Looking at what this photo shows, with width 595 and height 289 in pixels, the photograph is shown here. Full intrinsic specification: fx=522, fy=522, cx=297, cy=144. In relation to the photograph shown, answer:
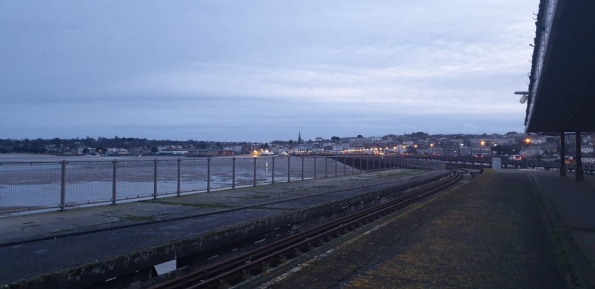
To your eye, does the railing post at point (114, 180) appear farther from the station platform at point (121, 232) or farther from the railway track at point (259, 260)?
the railway track at point (259, 260)

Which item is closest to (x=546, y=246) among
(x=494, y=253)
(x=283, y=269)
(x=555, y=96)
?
(x=494, y=253)

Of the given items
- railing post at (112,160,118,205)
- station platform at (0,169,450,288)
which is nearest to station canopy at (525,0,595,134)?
station platform at (0,169,450,288)

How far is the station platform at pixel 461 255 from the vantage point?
937 centimetres

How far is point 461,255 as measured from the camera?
1159 cm

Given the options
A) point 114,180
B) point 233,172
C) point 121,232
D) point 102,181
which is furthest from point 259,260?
point 233,172

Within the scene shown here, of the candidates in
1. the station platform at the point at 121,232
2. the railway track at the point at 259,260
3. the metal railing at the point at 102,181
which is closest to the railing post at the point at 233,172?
the metal railing at the point at 102,181

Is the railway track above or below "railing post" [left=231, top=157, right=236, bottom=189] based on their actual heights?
below

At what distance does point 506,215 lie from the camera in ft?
63.0

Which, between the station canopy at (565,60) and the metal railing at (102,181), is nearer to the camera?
the station canopy at (565,60)

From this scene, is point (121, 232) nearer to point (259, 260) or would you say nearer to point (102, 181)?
point (259, 260)

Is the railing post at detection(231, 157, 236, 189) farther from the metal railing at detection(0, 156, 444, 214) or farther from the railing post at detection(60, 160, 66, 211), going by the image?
the railing post at detection(60, 160, 66, 211)

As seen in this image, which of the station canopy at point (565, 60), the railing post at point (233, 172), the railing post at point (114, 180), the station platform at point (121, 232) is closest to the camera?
the station platform at point (121, 232)

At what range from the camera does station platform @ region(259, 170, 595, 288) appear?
9367 millimetres

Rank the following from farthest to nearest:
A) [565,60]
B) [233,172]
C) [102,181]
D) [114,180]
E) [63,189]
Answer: [233,172]
[565,60]
[102,181]
[114,180]
[63,189]
